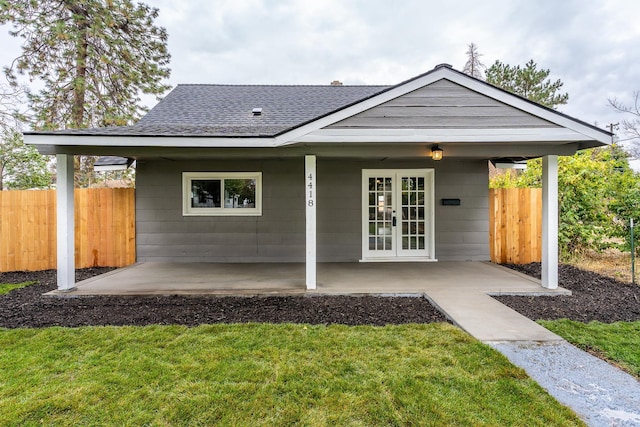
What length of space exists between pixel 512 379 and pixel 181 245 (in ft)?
22.1

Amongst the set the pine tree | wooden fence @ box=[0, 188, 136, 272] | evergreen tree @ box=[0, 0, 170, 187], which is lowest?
wooden fence @ box=[0, 188, 136, 272]

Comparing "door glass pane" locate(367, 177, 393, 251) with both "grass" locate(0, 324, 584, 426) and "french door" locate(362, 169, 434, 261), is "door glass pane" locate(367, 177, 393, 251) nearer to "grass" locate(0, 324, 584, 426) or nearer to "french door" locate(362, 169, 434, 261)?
"french door" locate(362, 169, 434, 261)

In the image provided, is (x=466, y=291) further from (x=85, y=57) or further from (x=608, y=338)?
(x=85, y=57)

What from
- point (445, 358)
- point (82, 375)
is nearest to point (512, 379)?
point (445, 358)

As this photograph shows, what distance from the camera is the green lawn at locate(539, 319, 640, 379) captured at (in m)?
2.78

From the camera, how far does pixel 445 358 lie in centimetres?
274

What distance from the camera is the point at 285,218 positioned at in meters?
7.19

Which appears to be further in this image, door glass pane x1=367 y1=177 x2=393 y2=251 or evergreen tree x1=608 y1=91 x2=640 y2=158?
evergreen tree x1=608 y1=91 x2=640 y2=158

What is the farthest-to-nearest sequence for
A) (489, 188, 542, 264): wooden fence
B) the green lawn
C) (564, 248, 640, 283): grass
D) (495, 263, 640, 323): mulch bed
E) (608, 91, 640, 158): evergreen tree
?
(608, 91, 640, 158): evergreen tree → (489, 188, 542, 264): wooden fence → (564, 248, 640, 283): grass → (495, 263, 640, 323): mulch bed → the green lawn

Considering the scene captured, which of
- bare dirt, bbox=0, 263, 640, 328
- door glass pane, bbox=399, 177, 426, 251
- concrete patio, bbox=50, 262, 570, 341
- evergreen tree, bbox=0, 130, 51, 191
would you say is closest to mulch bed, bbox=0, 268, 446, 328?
bare dirt, bbox=0, 263, 640, 328

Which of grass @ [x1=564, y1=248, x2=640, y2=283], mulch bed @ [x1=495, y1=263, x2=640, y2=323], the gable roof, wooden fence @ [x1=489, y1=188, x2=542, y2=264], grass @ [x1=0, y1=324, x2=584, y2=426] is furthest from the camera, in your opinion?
wooden fence @ [x1=489, y1=188, x2=542, y2=264]

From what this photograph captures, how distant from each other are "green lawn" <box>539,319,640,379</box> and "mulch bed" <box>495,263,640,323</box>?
232mm

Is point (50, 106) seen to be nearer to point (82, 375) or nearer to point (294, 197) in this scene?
point (294, 197)

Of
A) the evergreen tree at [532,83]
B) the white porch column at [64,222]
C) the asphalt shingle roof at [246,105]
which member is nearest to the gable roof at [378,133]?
the white porch column at [64,222]
